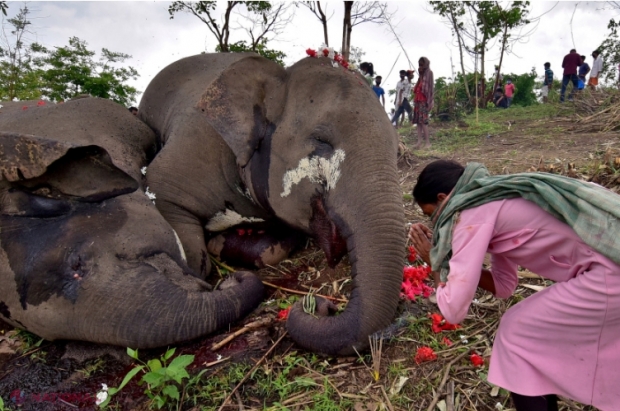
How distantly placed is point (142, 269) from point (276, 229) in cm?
125

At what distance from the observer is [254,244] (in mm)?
3641

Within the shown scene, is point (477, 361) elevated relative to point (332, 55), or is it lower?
lower

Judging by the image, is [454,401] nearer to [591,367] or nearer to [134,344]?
[591,367]

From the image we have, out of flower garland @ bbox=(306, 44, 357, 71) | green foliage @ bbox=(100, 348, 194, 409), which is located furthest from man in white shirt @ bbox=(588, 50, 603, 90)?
green foliage @ bbox=(100, 348, 194, 409)

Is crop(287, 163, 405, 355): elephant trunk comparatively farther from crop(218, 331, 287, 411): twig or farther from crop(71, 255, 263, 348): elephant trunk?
crop(71, 255, 263, 348): elephant trunk

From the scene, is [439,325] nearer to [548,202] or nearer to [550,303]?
[550,303]

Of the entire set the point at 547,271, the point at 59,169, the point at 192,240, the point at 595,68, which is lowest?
the point at 192,240

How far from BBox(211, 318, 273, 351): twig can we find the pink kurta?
123cm

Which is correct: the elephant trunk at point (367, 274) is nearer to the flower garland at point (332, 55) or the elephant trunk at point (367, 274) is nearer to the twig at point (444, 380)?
the twig at point (444, 380)

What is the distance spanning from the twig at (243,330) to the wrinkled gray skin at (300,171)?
24 centimetres

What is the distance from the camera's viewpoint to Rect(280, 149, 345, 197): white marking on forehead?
2.75m

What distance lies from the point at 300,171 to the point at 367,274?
0.84m

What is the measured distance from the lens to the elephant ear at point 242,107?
10.1ft

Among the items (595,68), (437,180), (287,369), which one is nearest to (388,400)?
(287,369)
